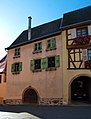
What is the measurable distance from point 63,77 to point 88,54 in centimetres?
324

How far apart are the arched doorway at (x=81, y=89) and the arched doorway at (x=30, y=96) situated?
165 inches

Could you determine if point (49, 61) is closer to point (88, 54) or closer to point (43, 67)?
point (43, 67)

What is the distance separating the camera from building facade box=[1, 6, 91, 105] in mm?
19750

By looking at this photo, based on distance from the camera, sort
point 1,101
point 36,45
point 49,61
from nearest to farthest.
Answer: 1. point 49,61
2. point 36,45
3. point 1,101

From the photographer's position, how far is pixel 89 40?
766 inches

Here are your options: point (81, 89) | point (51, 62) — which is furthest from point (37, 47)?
point (81, 89)

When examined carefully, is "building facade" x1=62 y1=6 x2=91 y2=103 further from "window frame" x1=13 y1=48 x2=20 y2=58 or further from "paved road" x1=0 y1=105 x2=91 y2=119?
"window frame" x1=13 y1=48 x2=20 y2=58

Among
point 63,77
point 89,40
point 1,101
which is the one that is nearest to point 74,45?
point 89,40

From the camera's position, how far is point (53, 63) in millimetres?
21781

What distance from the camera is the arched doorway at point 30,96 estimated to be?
23.3 m

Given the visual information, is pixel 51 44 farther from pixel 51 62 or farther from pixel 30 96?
pixel 30 96

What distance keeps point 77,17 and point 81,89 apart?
7.62 m

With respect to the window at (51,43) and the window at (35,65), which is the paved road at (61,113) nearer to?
the window at (35,65)

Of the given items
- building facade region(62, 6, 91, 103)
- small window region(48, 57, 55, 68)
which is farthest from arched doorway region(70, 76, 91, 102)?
small window region(48, 57, 55, 68)
